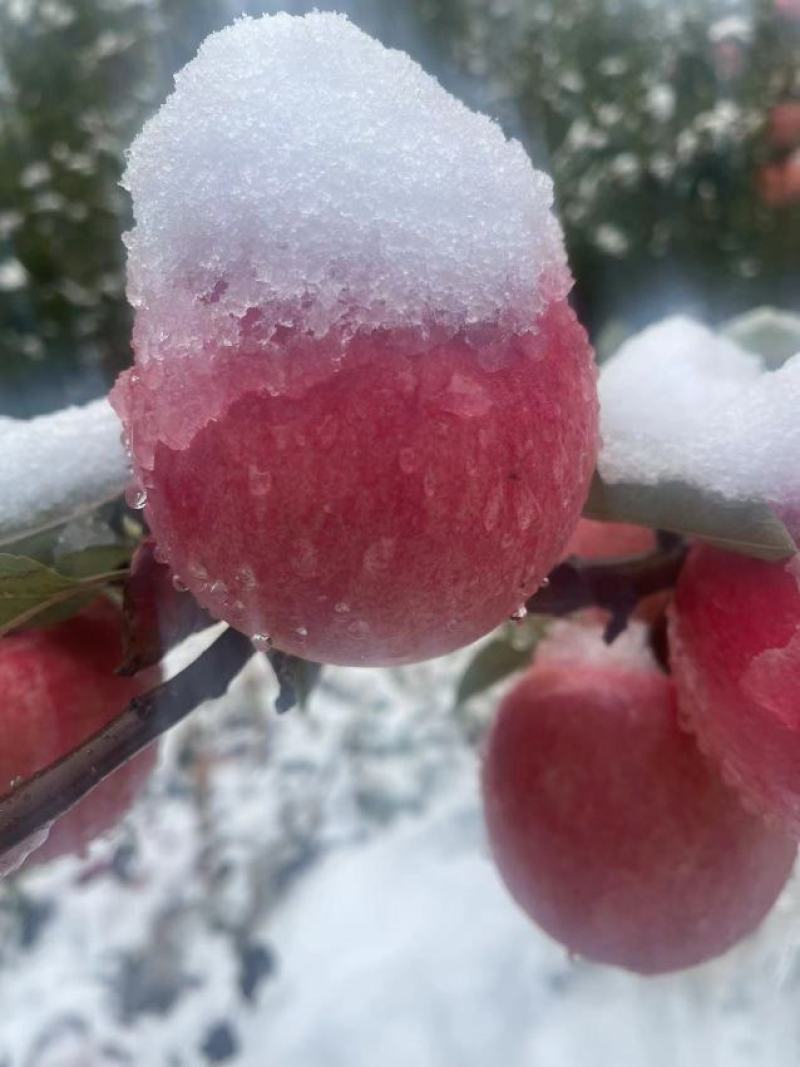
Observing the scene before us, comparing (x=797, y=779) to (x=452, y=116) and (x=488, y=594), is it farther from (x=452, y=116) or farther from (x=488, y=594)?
(x=452, y=116)

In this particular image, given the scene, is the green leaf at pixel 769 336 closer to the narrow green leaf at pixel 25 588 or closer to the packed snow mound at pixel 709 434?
the packed snow mound at pixel 709 434

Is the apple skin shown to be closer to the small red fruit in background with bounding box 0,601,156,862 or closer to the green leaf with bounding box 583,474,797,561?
the green leaf with bounding box 583,474,797,561

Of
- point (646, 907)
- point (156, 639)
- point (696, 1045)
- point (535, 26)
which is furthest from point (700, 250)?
point (156, 639)

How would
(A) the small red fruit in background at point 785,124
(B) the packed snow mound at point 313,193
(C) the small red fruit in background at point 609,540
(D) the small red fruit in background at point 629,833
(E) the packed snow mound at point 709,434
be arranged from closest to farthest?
1. (B) the packed snow mound at point 313,193
2. (E) the packed snow mound at point 709,434
3. (D) the small red fruit in background at point 629,833
4. (C) the small red fruit in background at point 609,540
5. (A) the small red fruit in background at point 785,124

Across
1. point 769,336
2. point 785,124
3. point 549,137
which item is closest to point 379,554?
Result: point 769,336

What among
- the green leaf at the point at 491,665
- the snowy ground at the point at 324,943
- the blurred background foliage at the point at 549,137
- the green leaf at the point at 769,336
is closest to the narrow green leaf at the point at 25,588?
the green leaf at the point at 491,665

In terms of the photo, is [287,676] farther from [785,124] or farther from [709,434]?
[785,124]
